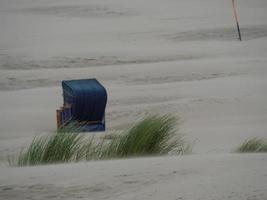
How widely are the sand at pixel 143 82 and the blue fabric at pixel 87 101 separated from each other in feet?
2.16

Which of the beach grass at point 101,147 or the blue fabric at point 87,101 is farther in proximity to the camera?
the blue fabric at point 87,101

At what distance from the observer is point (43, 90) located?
670 inches

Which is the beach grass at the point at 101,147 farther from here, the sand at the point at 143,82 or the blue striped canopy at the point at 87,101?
the blue striped canopy at the point at 87,101

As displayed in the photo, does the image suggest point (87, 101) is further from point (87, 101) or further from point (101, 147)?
point (101, 147)

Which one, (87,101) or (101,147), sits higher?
(101,147)

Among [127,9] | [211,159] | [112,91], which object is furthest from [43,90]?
[127,9]

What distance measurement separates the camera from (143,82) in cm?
1806

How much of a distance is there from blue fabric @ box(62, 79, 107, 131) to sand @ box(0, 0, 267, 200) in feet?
2.16

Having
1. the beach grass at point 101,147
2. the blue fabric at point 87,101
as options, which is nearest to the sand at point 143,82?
the beach grass at point 101,147

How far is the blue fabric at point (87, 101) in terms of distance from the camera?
12.5 m

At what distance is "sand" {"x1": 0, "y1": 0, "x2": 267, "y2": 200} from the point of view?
6883mm

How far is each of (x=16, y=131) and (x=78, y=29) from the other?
46.9ft

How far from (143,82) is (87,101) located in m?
5.52

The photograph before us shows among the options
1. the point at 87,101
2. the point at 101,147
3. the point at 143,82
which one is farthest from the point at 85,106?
the point at 143,82
